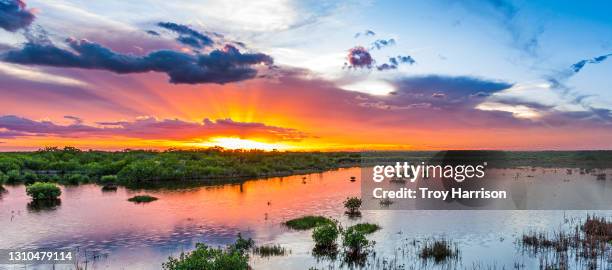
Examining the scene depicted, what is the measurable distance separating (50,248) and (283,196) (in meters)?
36.1

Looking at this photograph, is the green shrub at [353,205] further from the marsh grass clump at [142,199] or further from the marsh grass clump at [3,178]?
the marsh grass clump at [3,178]

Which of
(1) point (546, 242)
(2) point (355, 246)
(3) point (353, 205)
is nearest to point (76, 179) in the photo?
(3) point (353, 205)

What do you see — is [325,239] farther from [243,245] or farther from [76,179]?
[76,179]

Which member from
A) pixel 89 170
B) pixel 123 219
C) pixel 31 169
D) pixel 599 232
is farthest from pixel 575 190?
pixel 31 169

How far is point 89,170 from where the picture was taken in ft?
309

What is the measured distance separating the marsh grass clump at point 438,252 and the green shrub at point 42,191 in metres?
48.9

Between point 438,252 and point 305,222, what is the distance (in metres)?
15.5

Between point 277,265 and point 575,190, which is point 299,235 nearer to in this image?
point 277,265

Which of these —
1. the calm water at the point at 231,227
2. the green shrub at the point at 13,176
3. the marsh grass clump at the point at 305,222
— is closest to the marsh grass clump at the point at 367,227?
the calm water at the point at 231,227

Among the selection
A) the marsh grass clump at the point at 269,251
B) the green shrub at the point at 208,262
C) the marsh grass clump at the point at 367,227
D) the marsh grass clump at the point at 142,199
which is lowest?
the marsh grass clump at the point at 269,251

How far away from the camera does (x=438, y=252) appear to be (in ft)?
108

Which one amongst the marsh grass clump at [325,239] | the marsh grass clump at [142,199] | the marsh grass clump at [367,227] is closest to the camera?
the marsh grass clump at [325,239]

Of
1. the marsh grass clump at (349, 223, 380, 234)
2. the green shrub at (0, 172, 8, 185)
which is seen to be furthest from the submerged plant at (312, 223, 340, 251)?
the green shrub at (0, 172, 8, 185)

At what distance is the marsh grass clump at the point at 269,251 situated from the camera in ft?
109
